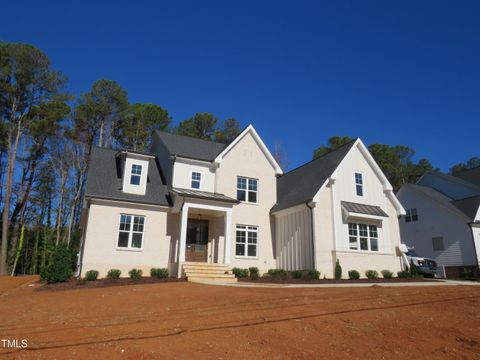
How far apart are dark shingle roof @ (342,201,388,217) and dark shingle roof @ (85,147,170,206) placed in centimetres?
1025

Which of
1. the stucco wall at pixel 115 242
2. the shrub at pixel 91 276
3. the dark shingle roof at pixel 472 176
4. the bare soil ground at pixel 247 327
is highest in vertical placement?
the dark shingle roof at pixel 472 176

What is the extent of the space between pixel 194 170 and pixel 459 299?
48.2ft

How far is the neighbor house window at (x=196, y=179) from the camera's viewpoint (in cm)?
2126

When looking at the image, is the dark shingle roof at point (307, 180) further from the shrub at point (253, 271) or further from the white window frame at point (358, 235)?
the shrub at point (253, 271)

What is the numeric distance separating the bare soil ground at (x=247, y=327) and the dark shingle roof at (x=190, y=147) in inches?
470

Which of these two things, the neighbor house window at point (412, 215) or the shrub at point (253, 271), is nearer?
the shrub at point (253, 271)

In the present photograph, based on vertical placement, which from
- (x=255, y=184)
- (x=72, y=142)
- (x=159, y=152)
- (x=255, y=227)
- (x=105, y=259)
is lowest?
(x=105, y=259)

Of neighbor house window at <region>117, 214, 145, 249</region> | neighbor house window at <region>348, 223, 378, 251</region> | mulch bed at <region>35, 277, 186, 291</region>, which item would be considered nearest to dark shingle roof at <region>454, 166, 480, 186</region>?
neighbor house window at <region>348, 223, 378, 251</region>

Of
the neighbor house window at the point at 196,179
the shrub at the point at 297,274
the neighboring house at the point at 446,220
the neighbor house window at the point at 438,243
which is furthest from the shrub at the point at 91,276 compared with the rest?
the neighbor house window at the point at 438,243

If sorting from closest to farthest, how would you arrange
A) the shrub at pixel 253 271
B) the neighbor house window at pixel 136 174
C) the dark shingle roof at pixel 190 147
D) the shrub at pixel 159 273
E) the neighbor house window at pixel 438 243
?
1. the shrub at pixel 159 273
2. the shrub at pixel 253 271
3. the neighbor house window at pixel 136 174
4. the dark shingle roof at pixel 190 147
5. the neighbor house window at pixel 438 243

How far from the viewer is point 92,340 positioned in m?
6.30

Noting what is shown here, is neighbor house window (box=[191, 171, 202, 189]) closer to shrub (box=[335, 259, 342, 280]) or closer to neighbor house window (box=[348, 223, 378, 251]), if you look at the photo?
shrub (box=[335, 259, 342, 280])

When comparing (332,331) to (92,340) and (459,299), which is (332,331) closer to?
(92,340)

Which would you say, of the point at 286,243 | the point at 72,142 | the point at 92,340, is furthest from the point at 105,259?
the point at 72,142
